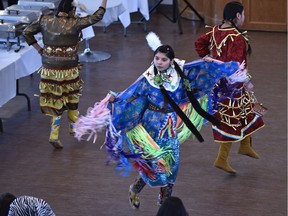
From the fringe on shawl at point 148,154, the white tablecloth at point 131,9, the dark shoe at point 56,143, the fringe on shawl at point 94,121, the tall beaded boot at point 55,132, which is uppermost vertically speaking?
the fringe on shawl at point 94,121

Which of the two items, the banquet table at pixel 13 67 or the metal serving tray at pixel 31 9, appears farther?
the metal serving tray at pixel 31 9

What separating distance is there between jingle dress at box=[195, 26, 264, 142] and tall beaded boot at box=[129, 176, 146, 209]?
2.62ft

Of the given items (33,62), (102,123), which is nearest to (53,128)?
(33,62)

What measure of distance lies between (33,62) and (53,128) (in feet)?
3.42

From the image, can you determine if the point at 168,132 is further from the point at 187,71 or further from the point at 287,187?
the point at 287,187

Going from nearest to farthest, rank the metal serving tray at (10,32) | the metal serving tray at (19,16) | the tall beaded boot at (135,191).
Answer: the tall beaded boot at (135,191), the metal serving tray at (10,32), the metal serving tray at (19,16)

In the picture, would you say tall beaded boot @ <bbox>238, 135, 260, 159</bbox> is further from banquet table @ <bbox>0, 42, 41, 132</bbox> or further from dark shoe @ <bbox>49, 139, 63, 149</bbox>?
banquet table @ <bbox>0, 42, 41, 132</bbox>

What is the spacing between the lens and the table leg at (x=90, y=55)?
29.9 feet

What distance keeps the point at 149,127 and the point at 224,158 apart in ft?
3.37

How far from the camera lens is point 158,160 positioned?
4.65 m

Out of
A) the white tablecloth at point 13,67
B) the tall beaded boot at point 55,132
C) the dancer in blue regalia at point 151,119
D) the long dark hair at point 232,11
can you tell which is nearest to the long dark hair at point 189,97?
the dancer in blue regalia at point 151,119

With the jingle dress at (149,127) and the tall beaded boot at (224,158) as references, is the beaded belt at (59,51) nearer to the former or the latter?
the jingle dress at (149,127)

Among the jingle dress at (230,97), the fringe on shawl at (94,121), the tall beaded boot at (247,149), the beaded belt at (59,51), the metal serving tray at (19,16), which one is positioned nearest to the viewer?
the fringe on shawl at (94,121)

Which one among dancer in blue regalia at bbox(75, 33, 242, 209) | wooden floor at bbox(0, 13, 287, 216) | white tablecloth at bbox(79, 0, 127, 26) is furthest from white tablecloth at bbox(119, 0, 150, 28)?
dancer in blue regalia at bbox(75, 33, 242, 209)
